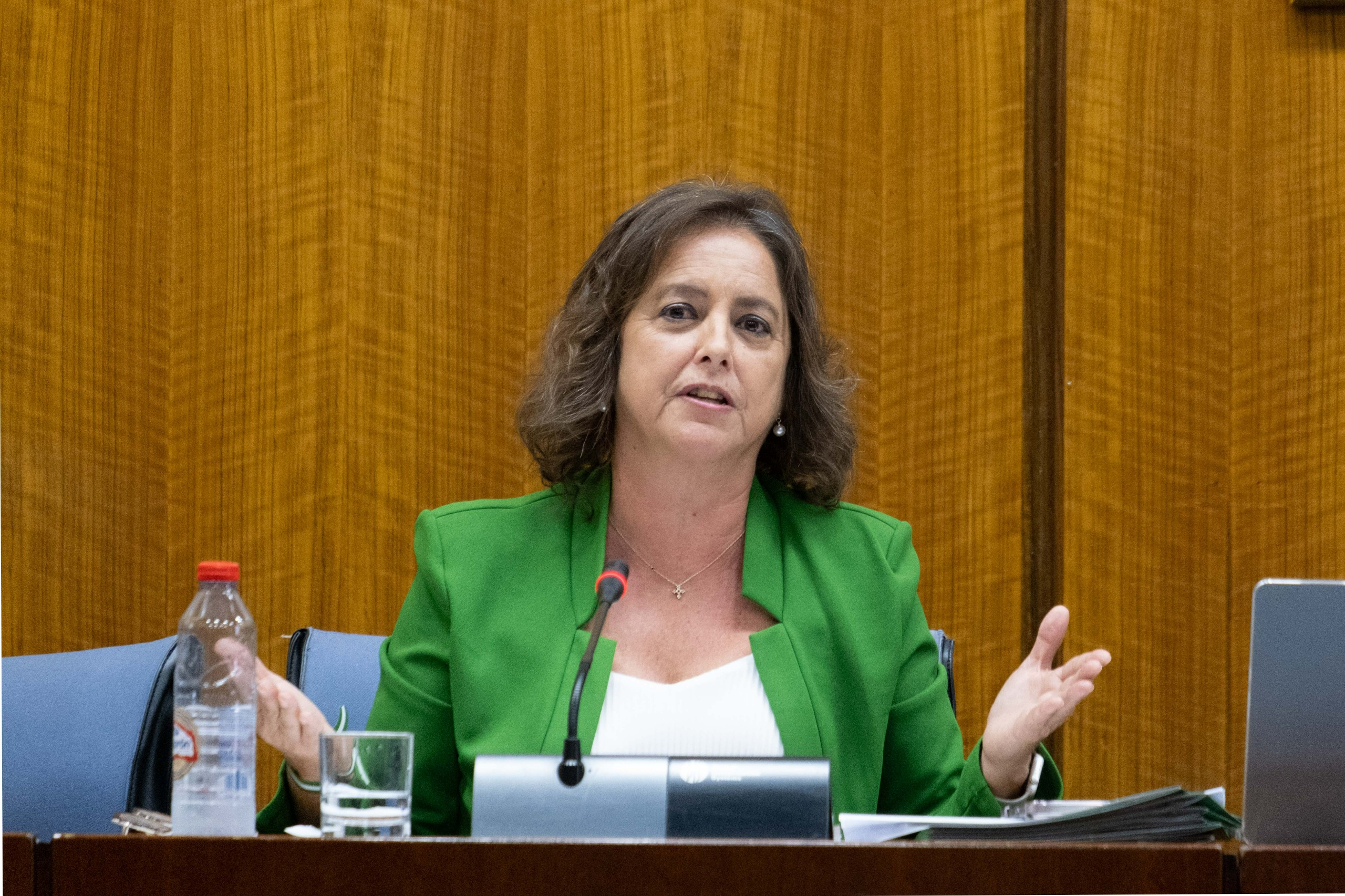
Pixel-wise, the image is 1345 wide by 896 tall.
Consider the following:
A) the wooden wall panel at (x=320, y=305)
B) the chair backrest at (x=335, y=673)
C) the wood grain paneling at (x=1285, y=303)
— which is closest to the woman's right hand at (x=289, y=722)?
the chair backrest at (x=335, y=673)

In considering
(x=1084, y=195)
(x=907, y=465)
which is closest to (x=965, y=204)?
(x=1084, y=195)

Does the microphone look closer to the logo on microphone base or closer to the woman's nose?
the logo on microphone base

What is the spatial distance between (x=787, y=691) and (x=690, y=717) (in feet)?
0.42

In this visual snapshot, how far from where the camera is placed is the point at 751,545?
179 centimetres

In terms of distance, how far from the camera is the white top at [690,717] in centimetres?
162

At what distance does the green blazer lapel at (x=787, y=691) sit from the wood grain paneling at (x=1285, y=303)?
1.07m

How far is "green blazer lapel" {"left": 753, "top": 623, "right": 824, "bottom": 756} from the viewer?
1.63m

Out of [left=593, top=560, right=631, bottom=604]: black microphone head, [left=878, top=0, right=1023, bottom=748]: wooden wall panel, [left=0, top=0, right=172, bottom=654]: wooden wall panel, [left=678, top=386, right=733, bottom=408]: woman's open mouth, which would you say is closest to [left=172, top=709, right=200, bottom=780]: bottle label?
[left=593, top=560, right=631, bottom=604]: black microphone head

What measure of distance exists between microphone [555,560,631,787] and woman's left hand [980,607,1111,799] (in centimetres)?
46

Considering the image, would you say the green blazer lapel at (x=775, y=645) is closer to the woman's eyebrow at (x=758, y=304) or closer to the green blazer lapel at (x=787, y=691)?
the green blazer lapel at (x=787, y=691)

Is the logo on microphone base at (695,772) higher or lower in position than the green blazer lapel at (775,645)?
lower

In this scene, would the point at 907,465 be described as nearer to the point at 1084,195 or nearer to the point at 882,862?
the point at 1084,195

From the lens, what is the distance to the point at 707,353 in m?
1.74

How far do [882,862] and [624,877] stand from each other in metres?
0.19
